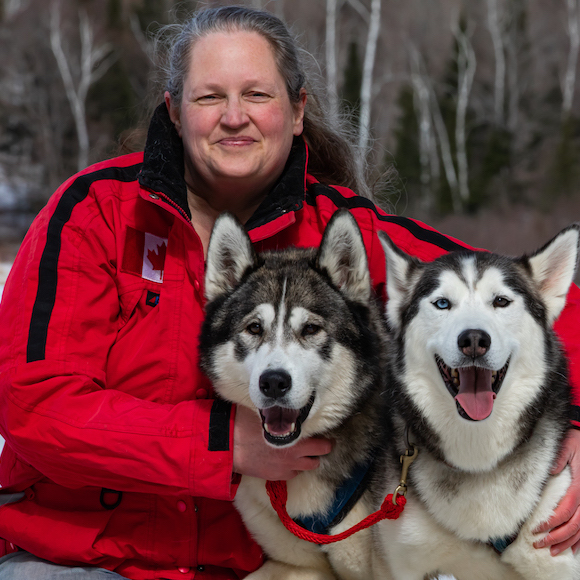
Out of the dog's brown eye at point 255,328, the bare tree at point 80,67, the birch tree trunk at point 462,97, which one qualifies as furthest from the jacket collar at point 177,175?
the birch tree trunk at point 462,97

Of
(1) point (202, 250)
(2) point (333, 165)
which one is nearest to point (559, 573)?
(1) point (202, 250)

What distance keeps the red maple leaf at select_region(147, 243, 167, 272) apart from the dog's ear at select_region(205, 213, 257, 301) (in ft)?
0.68

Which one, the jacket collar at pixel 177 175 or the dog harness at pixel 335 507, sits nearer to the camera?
the dog harness at pixel 335 507

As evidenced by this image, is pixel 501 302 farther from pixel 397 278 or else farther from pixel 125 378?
pixel 125 378

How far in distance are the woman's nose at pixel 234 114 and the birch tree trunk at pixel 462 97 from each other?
19130 mm

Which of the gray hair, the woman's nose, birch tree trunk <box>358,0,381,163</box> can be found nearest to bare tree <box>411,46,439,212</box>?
birch tree trunk <box>358,0,381,163</box>

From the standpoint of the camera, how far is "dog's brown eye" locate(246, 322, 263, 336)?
2.27 m

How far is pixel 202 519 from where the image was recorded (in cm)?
239

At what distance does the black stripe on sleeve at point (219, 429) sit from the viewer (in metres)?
2.08

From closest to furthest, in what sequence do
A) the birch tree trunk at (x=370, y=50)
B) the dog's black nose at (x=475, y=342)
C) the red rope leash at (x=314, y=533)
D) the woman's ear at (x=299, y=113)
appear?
the dog's black nose at (x=475, y=342) → the red rope leash at (x=314, y=533) → the woman's ear at (x=299, y=113) → the birch tree trunk at (x=370, y=50)

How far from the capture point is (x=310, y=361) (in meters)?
2.16

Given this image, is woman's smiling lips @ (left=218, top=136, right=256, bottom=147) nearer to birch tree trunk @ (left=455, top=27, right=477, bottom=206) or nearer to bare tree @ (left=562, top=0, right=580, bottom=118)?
birch tree trunk @ (left=455, top=27, right=477, bottom=206)

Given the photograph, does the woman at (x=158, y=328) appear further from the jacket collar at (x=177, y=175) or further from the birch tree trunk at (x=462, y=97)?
the birch tree trunk at (x=462, y=97)

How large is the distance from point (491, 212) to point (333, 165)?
691 inches
